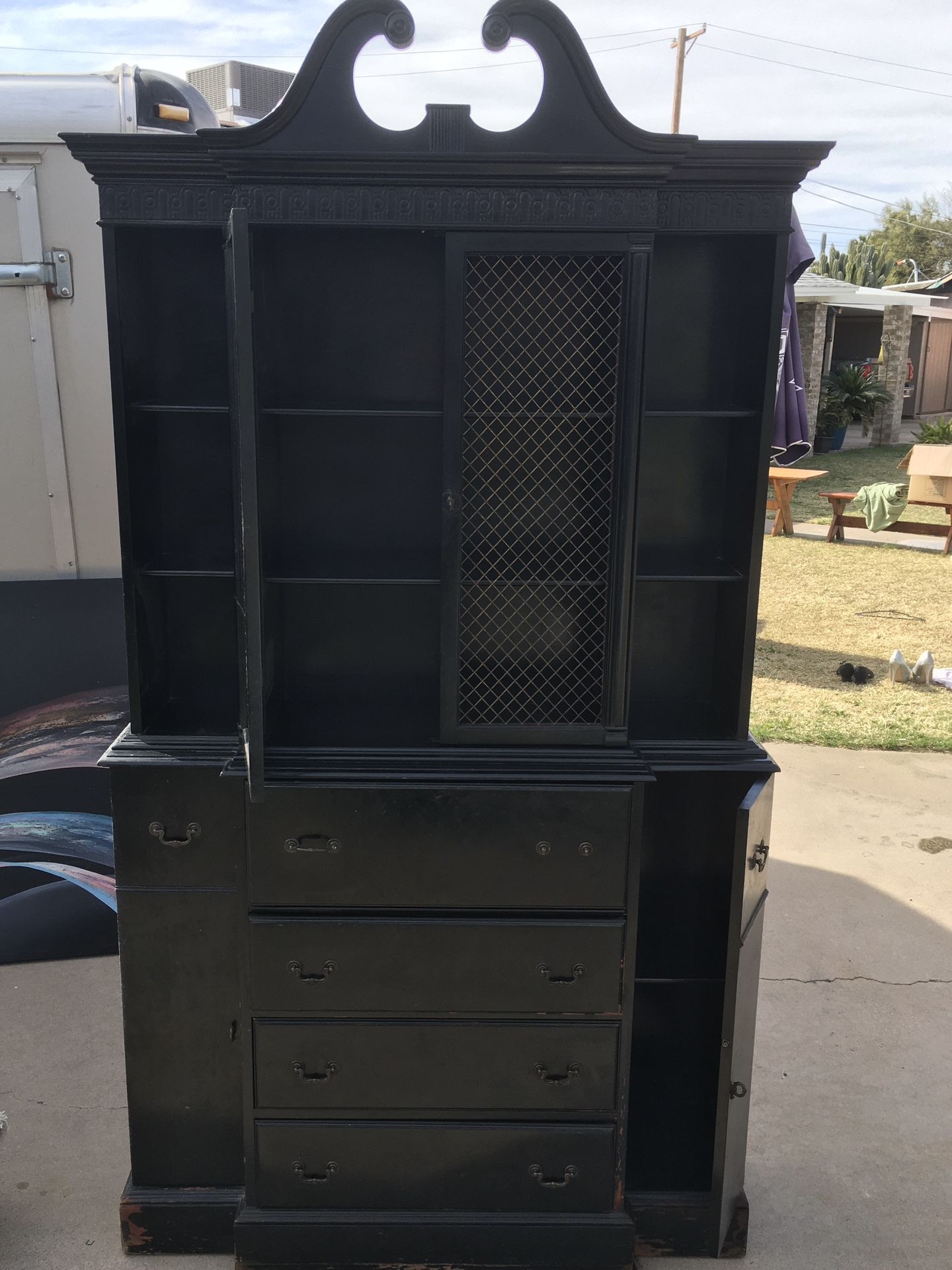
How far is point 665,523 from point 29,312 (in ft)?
7.40

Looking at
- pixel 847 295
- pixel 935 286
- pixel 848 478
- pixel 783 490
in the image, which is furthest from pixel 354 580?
pixel 935 286

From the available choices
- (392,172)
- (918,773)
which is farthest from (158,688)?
(918,773)

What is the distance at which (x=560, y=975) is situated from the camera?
7.43 feet

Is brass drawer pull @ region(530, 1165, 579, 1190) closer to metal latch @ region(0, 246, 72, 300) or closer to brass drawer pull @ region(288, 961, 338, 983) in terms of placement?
brass drawer pull @ region(288, 961, 338, 983)

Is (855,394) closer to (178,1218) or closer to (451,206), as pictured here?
(451,206)

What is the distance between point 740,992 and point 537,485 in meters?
1.18

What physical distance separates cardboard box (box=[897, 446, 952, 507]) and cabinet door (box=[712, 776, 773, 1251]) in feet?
28.9

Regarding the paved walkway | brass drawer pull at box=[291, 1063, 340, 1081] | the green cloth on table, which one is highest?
the green cloth on table

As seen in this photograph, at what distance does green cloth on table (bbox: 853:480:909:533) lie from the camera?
10.3 meters

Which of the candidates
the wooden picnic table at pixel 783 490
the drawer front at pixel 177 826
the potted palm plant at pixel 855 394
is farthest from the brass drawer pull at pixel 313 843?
the potted palm plant at pixel 855 394

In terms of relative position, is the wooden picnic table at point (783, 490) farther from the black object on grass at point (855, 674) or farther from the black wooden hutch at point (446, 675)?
the black wooden hutch at point (446, 675)

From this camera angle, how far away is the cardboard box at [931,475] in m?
10.2

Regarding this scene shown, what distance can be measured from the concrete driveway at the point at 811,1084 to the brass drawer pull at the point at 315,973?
70cm

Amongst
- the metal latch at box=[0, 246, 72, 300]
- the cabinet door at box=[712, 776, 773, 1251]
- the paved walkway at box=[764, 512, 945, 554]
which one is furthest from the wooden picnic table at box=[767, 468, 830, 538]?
the cabinet door at box=[712, 776, 773, 1251]
